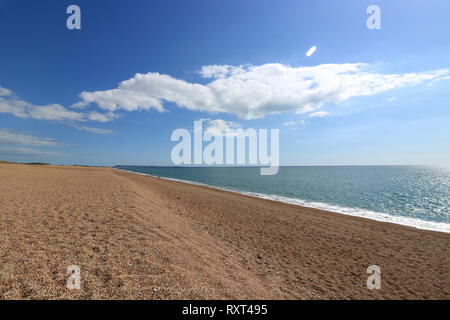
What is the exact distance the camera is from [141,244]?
716 cm

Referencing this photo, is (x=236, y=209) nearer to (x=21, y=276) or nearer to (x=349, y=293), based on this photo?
(x=349, y=293)

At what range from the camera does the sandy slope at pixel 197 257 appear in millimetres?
4883

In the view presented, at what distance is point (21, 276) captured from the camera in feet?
15.1

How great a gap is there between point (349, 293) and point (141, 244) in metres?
8.14

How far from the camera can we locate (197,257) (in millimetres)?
7266

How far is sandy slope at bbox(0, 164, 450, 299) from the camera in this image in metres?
4.88

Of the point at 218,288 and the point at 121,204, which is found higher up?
the point at 121,204

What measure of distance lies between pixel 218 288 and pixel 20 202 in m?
14.0
